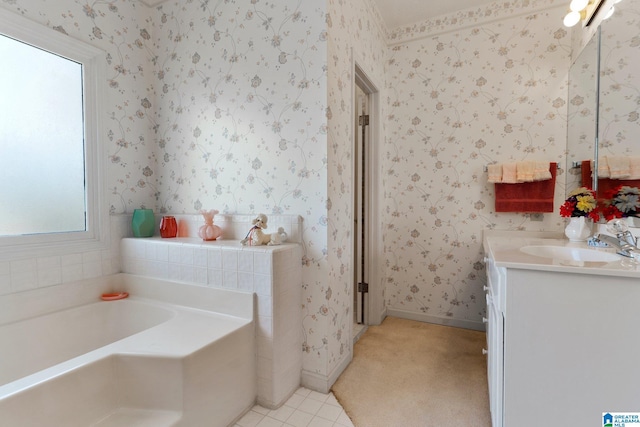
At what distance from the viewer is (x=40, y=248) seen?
5.49 ft

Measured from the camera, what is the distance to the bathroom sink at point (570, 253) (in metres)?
1.36

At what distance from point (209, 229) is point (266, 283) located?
2.04 ft

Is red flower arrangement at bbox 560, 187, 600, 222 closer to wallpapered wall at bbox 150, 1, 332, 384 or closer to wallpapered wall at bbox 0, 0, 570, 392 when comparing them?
wallpapered wall at bbox 0, 0, 570, 392

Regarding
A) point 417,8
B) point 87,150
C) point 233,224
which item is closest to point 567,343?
point 233,224

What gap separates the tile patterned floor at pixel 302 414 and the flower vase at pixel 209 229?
100 cm

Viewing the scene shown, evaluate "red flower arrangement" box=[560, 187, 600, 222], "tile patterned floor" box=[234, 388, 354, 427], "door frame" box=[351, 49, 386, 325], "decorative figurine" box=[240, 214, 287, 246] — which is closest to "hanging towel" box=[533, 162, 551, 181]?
"red flower arrangement" box=[560, 187, 600, 222]

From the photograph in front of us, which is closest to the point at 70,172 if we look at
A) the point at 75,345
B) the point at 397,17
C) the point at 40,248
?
the point at 40,248

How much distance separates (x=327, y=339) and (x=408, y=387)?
0.56 meters

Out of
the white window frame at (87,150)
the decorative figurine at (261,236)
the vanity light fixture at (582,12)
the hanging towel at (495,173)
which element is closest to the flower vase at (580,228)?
the hanging towel at (495,173)

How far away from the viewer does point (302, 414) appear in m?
1.51

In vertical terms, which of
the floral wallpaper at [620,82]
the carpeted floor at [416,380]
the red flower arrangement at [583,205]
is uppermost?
the floral wallpaper at [620,82]

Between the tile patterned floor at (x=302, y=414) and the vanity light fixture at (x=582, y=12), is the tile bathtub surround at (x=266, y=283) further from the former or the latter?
the vanity light fixture at (x=582, y=12)

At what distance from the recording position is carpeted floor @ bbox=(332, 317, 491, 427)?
58.9 inches

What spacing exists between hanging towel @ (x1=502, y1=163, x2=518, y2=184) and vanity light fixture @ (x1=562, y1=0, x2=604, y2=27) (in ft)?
3.15
